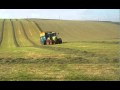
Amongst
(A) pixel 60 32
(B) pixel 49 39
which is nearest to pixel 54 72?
(B) pixel 49 39

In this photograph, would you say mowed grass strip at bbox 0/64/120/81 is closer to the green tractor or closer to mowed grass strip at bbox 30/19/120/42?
mowed grass strip at bbox 30/19/120/42

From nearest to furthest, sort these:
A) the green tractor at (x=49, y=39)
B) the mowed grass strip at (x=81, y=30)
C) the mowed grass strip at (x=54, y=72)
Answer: the mowed grass strip at (x=54, y=72) < the mowed grass strip at (x=81, y=30) < the green tractor at (x=49, y=39)

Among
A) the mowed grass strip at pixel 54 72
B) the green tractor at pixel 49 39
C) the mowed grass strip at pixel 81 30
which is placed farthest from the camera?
the green tractor at pixel 49 39

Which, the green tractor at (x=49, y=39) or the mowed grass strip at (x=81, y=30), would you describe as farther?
the green tractor at (x=49, y=39)

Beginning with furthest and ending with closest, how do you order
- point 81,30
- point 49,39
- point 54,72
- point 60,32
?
point 60,32 → point 49,39 → point 81,30 → point 54,72

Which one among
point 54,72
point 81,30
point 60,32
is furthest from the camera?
point 60,32

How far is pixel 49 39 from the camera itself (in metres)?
24.3

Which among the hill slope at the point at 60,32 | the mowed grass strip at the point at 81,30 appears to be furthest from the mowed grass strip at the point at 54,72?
the mowed grass strip at the point at 81,30

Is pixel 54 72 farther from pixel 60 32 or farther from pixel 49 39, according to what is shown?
pixel 60 32

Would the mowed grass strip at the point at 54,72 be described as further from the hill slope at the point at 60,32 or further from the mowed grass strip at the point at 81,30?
the mowed grass strip at the point at 81,30

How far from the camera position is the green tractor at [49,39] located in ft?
77.4

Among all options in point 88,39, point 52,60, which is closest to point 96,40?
point 88,39
